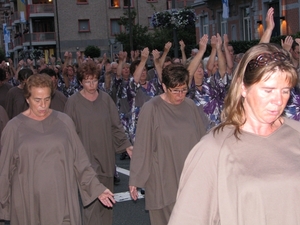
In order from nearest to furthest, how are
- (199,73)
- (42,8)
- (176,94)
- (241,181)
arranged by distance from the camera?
(241,181), (176,94), (199,73), (42,8)

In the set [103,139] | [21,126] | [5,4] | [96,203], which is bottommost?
[96,203]

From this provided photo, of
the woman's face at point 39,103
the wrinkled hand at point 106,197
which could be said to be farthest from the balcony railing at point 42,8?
the wrinkled hand at point 106,197

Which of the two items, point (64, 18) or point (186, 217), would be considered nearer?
point (186, 217)

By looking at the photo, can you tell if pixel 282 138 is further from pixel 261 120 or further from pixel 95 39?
pixel 95 39

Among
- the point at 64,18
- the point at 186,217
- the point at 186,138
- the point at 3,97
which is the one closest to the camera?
the point at 186,217

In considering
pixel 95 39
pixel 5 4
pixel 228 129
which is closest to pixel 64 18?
A: pixel 95 39

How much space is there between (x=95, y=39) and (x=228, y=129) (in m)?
57.2

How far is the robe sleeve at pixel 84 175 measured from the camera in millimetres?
5605

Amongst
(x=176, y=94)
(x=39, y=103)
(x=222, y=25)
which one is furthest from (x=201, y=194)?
(x=222, y=25)

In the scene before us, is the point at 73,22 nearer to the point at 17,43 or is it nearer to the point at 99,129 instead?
the point at 17,43

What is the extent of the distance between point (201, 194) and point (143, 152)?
2.79 meters

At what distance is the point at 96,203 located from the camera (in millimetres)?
7215

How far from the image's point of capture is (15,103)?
10.1m

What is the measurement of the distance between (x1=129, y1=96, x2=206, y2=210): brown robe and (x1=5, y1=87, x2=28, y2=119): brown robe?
4363 mm
